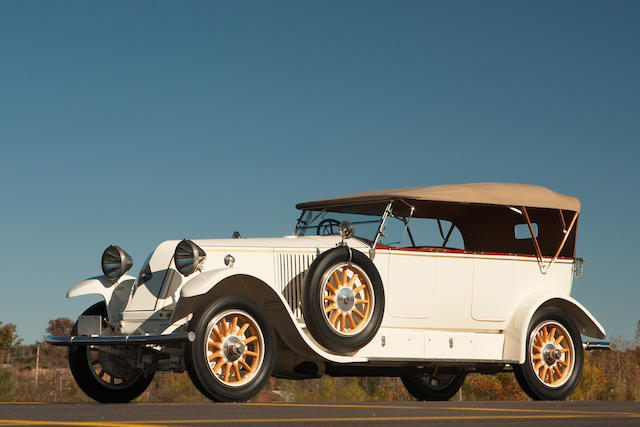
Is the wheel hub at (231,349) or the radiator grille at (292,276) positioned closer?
the wheel hub at (231,349)

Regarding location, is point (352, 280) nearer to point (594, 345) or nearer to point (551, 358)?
point (551, 358)

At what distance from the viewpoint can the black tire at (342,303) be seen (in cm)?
940

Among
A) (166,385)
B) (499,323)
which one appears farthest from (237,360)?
(166,385)

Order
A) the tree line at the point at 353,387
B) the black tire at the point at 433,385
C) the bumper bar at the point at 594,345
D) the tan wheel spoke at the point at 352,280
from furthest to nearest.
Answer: the tree line at the point at 353,387 < the black tire at the point at 433,385 < the bumper bar at the point at 594,345 < the tan wheel spoke at the point at 352,280

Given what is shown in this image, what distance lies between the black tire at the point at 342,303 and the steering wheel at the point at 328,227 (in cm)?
146

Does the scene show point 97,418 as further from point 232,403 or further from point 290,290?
point 290,290

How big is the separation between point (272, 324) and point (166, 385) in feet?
37.1

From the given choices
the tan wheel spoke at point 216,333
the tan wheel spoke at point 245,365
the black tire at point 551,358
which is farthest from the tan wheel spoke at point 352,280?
the black tire at point 551,358

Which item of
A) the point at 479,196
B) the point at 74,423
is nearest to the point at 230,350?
the point at 74,423

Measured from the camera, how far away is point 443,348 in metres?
10.7

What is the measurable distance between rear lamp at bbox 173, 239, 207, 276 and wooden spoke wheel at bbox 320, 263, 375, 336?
4.19 ft

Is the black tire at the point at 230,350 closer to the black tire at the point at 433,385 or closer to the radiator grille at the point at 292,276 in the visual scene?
the radiator grille at the point at 292,276

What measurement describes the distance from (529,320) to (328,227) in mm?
2581

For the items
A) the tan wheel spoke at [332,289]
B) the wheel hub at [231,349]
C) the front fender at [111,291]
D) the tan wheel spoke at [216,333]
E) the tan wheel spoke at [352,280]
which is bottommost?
the wheel hub at [231,349]
